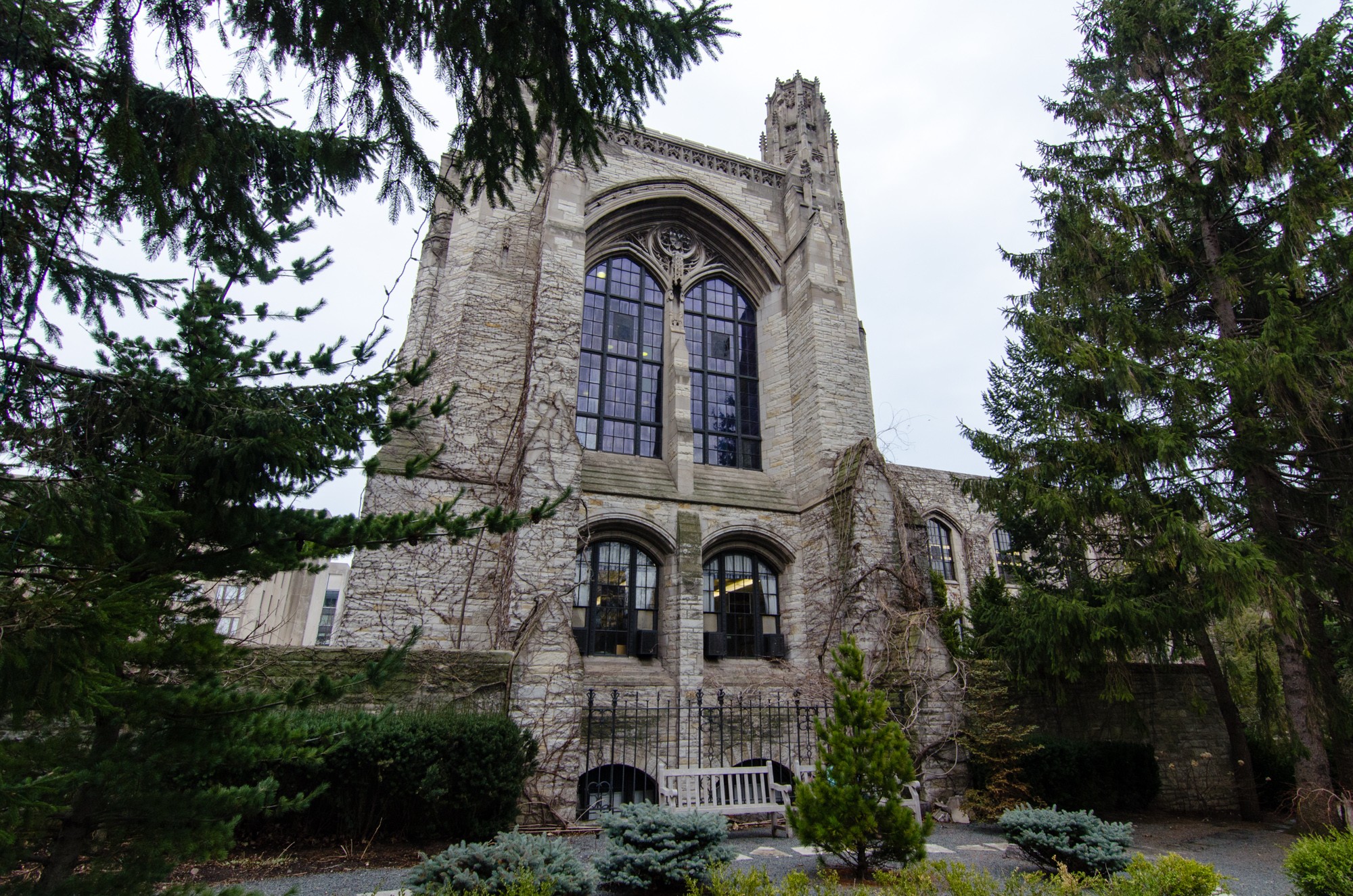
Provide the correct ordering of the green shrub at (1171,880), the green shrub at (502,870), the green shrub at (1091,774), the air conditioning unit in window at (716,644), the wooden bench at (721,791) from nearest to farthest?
the green shrub at (502,870) → the green shrub at (1171,880) → the wooden bench at (721,791) → the green shrub at (1091,774) → the air conditioning unit in window at (716,644)

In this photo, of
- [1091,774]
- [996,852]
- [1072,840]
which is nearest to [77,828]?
[1072,840]

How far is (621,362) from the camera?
1401 cm

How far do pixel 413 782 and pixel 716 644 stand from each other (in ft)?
20.9

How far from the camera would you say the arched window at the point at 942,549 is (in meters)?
20.7

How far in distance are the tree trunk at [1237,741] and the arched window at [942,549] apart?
950 centimetres

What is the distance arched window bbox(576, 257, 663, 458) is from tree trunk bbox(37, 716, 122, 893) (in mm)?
10249

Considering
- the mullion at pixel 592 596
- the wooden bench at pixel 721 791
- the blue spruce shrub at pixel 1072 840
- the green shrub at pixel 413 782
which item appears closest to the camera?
the blue spruce shrub at pixel 1072 840

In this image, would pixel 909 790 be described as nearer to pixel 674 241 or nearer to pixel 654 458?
pixel 654 458

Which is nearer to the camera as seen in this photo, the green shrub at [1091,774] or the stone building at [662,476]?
the green shrub at [1091,774]

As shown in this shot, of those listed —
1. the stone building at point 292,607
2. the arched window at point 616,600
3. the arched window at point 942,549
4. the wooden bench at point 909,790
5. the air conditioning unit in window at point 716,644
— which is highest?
the arched window at point 942,549

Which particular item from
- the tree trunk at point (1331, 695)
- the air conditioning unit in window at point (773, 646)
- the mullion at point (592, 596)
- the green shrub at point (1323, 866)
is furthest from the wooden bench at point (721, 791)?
the tree trunk at point (1331, 695)

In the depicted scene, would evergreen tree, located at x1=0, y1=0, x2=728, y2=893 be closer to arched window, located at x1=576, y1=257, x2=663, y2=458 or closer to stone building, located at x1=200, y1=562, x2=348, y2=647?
arched window, located at x1=576, y1=257, x2=663, y2=458

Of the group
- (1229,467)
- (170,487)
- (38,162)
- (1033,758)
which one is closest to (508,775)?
(170,487)

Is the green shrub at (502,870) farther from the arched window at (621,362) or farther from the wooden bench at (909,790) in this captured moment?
the arched window at (621,362)
